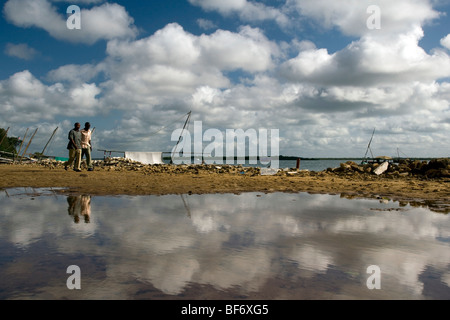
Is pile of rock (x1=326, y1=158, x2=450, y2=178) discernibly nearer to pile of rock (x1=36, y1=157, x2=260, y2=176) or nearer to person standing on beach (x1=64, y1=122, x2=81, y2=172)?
pile of rock (x1=36, y1=157, x2=260, y2=176)

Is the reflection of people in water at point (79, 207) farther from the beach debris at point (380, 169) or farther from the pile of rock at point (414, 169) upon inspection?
the beach debris at point (380, 169)

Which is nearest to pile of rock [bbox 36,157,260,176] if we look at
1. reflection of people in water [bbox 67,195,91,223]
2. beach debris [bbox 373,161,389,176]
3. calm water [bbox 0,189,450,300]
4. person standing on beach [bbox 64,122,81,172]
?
person standing on beach [bbox 64,122,81,172]

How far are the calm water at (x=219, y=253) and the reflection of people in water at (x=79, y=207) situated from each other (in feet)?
0.06

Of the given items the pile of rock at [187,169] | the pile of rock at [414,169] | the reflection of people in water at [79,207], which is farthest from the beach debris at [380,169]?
the reflection of people in water at [79,207]

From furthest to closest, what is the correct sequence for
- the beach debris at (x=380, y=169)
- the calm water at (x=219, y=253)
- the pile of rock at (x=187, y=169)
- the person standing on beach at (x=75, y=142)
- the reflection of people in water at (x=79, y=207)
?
the pile of rock at (x=187, y=169), the beach debris at (x=380, y=169), the person standing on beach at (x=75, y=142), the reflection of people in water at (x=79, y=207), the calm water at (x=219, y=253)

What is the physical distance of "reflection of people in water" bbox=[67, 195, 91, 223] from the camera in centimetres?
Answer: 486

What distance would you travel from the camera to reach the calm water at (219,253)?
2316mm

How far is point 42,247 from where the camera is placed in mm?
3234

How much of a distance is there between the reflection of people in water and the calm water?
2 cm

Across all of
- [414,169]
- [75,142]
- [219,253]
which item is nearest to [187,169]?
[75,142]
